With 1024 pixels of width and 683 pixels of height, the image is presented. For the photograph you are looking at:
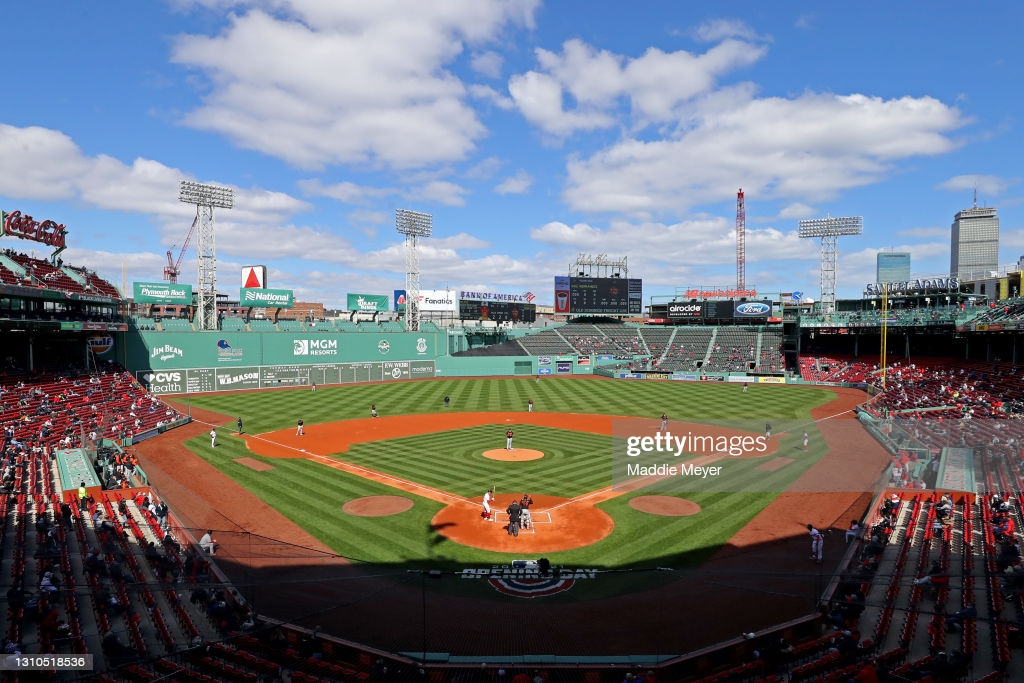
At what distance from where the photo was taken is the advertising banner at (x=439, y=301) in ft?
247

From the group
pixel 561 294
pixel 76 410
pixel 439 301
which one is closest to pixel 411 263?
pixel 439 301

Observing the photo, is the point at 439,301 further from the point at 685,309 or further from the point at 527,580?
the point at 527,580

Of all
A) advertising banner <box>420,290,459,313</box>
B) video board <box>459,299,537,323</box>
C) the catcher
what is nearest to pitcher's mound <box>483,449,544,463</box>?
the catcher

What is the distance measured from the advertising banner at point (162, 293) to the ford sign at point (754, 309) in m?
71.4

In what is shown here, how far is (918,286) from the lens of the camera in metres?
67.8

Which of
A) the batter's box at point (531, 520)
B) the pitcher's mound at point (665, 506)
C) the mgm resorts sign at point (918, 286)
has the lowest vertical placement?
the batter's box at point (531, 520)

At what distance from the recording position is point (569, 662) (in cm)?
1152

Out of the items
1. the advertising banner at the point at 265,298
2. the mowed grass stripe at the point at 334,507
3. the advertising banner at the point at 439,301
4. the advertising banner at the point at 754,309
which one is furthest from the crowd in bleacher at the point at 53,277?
the advertising banner at the point at 754,309

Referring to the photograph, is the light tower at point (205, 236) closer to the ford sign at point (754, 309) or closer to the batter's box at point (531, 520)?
the batter's box at point (531, 520)

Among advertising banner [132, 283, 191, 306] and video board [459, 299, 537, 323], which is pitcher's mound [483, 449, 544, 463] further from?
video board [459, 299, 537, 323]

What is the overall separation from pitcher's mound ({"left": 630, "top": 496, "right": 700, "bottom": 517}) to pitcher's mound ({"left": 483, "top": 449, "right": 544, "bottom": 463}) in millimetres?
7553

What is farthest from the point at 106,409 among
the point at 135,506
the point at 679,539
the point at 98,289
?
A: the point at 679,539

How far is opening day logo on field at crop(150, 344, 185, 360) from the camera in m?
50.8

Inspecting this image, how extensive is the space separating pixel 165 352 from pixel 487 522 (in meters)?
44.6
